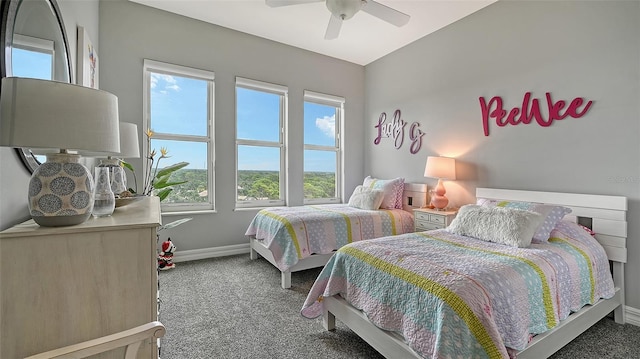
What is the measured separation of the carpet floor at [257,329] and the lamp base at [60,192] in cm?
125

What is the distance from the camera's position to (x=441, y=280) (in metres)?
1.36

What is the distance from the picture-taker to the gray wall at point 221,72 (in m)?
3.09

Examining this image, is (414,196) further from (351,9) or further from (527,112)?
(351,9)

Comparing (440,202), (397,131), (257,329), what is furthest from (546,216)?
(397,131)

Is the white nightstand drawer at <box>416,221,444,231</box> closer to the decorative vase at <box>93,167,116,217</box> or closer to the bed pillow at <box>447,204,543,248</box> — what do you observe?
the bed pillow at <box>447,204,543,248</box>

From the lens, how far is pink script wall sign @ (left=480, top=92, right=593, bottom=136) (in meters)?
2.38

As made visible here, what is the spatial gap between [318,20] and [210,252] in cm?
317

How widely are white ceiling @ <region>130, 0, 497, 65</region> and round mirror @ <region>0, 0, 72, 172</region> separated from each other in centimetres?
204

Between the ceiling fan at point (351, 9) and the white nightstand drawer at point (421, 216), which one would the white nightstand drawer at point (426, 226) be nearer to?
the white nightstand drawer at point (421, 216)

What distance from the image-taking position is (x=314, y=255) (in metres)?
2.87

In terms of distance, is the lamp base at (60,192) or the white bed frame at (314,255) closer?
the lamp base at (60,192)

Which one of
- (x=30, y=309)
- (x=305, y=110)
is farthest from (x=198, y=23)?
(x=30, y=309)

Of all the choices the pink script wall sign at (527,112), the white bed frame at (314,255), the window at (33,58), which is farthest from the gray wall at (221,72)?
the pink script wall sign at (527,112)

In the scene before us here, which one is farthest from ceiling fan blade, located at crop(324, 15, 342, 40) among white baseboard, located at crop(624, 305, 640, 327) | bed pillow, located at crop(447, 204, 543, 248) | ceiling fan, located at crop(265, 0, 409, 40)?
white baseboard, located at crop(624, 305, 640, 327)
